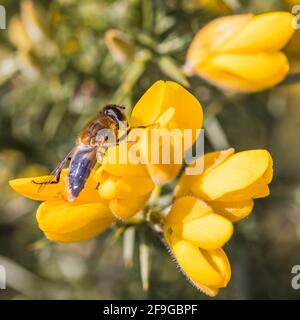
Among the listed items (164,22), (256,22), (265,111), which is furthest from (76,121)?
(256,22)

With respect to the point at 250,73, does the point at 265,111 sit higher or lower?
higher

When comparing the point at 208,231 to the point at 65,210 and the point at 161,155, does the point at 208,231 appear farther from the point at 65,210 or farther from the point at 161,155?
the point at 65,210

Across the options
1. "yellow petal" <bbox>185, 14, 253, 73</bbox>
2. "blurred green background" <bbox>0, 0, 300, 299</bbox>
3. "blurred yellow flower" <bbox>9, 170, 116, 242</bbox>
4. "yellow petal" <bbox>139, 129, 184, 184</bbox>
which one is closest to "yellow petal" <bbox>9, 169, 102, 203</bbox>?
"blurred yellow flower" <bbox>9, 170, 116, 242</bbox>

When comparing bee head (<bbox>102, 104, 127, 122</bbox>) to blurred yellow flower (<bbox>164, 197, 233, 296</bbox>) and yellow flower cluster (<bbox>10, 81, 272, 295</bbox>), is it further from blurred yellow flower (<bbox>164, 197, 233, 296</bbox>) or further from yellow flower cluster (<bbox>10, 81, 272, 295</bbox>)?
blurred yellow flower (<bbox>164, 197, 233, 296</bbox>)

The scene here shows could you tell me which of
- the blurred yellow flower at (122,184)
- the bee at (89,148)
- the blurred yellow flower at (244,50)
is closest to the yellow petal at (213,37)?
the blurred yellow flower at (244,50)

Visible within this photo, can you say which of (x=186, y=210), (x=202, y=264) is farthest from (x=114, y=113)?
(x=202, y=264)
